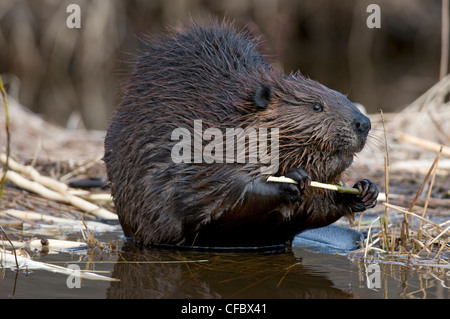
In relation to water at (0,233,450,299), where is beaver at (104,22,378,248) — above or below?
above

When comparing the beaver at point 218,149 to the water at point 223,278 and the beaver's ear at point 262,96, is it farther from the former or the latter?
the water at point 223,278

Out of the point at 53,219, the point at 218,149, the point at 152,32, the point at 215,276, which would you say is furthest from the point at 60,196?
the point at 152,32

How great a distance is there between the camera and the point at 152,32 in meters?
10.6

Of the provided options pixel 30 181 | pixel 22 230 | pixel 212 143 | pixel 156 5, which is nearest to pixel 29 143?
pixel 30 181

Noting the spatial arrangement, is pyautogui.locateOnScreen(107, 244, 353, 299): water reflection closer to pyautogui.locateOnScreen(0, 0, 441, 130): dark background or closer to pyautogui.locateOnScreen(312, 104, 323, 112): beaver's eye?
pyautogui.locateOnScreen(312, 104, 323, 112): beaver's eye

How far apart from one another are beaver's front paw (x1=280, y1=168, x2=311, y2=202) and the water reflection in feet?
0.94

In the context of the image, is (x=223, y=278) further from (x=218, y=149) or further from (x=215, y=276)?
(x=218, y=149)

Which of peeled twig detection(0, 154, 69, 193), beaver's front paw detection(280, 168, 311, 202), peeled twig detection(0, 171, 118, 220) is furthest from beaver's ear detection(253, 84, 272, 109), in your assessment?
peeled twig detection(0, 154, 69, 193)

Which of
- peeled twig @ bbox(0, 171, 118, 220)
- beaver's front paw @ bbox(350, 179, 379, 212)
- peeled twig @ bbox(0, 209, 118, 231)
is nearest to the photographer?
beaver's front paw @ bbox(350, 179, 379, 212)

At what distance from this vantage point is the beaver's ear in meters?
2.98

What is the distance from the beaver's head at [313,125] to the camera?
2.87 m

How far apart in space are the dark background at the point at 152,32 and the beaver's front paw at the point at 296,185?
5984mm

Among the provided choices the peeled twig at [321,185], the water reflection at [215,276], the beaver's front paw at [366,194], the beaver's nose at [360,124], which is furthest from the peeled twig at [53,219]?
the beaver's nose at [360,124]
